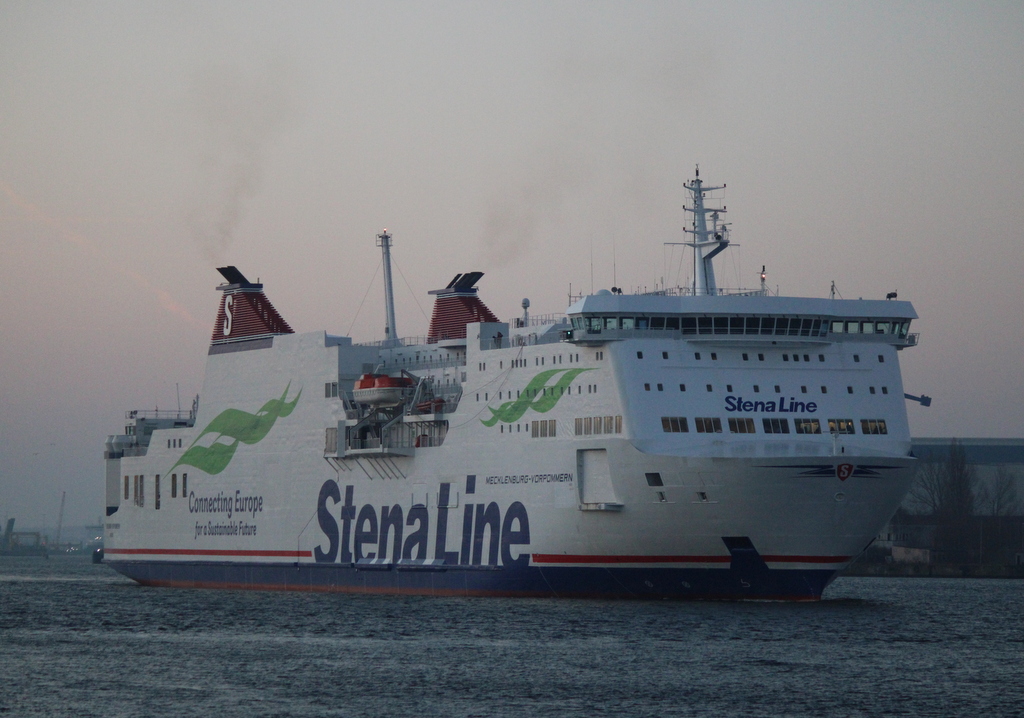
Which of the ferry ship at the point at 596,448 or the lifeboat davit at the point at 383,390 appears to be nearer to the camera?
the ferry ship at the point at 596,448

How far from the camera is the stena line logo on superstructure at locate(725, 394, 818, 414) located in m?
46.1

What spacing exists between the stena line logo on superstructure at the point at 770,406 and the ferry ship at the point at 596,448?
6 centimetres

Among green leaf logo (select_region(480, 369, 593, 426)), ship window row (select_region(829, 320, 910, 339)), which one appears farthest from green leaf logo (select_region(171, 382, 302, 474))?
ship window row (select_region(829, 320, 910, 339))

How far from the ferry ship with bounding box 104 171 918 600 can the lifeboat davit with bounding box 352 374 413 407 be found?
0.10m

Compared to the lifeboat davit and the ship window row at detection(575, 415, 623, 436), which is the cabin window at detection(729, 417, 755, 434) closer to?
the ship window row at detection(575, 415, 623, 436)

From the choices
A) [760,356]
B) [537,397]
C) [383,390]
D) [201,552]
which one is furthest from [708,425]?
[201,552]

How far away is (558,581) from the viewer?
156 feet

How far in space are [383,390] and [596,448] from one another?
1034 centimetres

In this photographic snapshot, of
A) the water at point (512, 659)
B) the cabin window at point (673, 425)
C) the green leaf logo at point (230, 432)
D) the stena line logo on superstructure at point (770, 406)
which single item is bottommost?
the water at point (512, 659)

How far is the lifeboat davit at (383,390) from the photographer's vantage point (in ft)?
177

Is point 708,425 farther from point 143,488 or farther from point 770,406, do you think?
point 143,488

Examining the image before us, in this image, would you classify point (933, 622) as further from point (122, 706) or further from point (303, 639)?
point (122, 706)

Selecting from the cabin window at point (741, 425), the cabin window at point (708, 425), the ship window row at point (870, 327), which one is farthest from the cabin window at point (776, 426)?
the ship window row at point (870, 327)

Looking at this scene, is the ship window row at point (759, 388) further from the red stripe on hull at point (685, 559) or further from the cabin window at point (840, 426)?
the red stripe on hull at point (685, 559)
